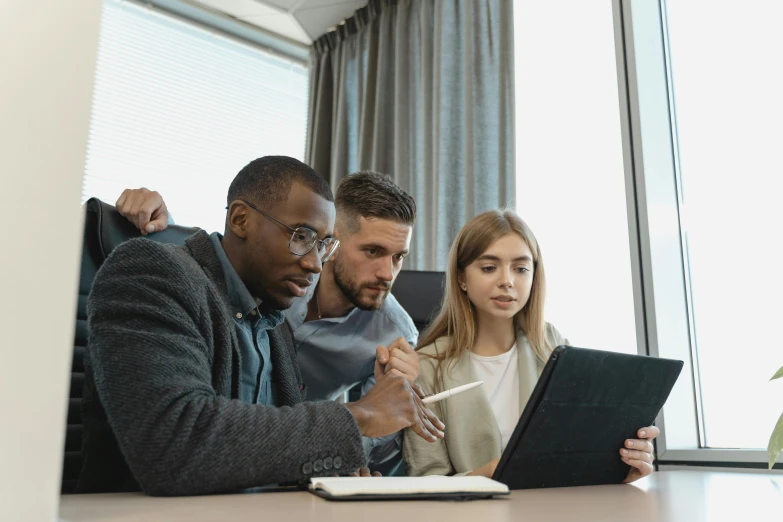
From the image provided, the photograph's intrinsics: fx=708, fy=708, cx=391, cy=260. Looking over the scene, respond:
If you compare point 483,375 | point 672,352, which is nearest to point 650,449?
point 483,375

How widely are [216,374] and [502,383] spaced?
940 millimetres

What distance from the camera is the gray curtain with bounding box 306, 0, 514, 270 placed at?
2742 mm

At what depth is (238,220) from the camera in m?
1.36

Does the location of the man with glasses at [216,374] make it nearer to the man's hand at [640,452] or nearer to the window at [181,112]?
the man's hand at [640,452]

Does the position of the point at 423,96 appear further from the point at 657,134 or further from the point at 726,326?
the point at 726,326

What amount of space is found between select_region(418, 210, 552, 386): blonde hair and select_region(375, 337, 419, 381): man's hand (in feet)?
1.46

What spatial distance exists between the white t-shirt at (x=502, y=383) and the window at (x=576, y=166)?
57 centimetres

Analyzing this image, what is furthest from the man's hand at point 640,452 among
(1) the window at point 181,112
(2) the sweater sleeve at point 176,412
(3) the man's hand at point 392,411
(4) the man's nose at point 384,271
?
(1) the window at point 181,112

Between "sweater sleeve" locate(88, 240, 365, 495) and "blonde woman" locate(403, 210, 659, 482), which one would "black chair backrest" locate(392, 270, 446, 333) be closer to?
"blonde woman" locate(403, 210, 659, 482)

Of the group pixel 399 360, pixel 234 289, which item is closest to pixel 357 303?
pixel 399 360

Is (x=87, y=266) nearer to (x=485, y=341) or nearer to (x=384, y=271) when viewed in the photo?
(x=384, y=271)

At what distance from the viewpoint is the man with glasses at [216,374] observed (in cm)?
87

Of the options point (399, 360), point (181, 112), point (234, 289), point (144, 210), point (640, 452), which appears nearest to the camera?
point (640, 452)

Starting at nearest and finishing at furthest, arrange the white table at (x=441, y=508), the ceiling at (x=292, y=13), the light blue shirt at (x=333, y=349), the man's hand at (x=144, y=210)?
the white table at (x=441, y=508) < the man's hand at (x=144, y=210) < the light blue shirt at (x=333, y=349) < the ceiling at (x=292, y=13)
